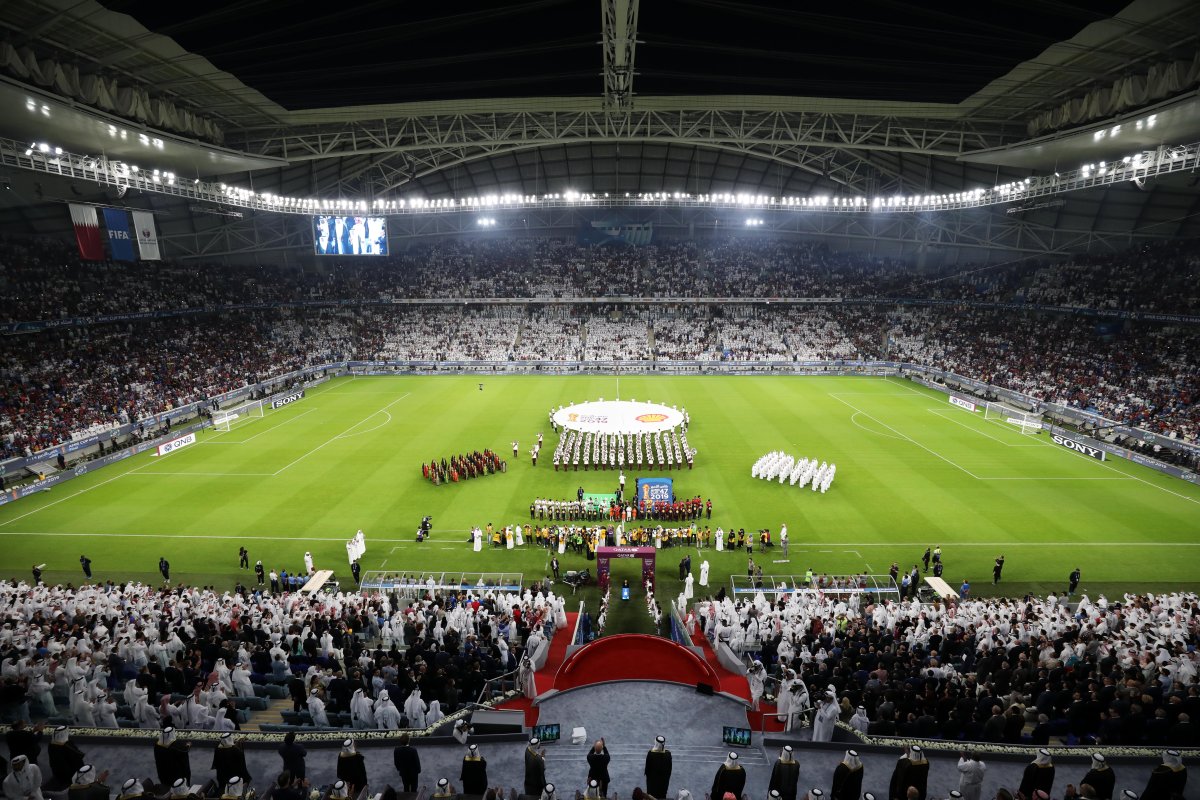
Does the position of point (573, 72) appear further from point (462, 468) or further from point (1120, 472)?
point (1120, 472)

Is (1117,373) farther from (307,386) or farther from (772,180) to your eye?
(307,386)

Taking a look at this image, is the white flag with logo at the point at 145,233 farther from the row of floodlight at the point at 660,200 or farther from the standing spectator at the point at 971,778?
the standing spectator at the point at 971,778

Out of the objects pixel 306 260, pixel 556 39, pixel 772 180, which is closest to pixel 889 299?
pixel 772 180

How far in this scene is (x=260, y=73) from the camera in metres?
27.7

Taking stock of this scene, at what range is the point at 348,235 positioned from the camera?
48.0 metres

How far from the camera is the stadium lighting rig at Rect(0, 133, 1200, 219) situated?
3084 centimetres

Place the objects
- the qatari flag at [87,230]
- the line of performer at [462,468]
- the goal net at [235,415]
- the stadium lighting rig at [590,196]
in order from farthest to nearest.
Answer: the goal net at [235,415] → the qatari flag at [87,230] → the stadium lighting rig at [590,196] → the line of performer at [462,468]

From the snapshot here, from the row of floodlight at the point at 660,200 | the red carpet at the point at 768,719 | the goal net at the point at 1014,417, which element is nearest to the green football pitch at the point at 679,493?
the goal net at the point at 1014,417

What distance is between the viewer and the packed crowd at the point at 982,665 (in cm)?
1056

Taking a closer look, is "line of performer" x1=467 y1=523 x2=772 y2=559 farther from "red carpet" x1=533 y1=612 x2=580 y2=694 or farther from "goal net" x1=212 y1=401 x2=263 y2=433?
"goal net" x1=212 y1=401 x2=263 y2=433

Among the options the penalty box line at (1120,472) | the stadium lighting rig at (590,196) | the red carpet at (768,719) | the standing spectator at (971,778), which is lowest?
the penalty box line at (1120,472)

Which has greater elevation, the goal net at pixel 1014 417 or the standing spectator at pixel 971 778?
the standing spectator at pixel 971 778

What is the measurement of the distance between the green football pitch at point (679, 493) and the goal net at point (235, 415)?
5.11 ft

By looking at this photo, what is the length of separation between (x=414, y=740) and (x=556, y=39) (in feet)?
80.7
